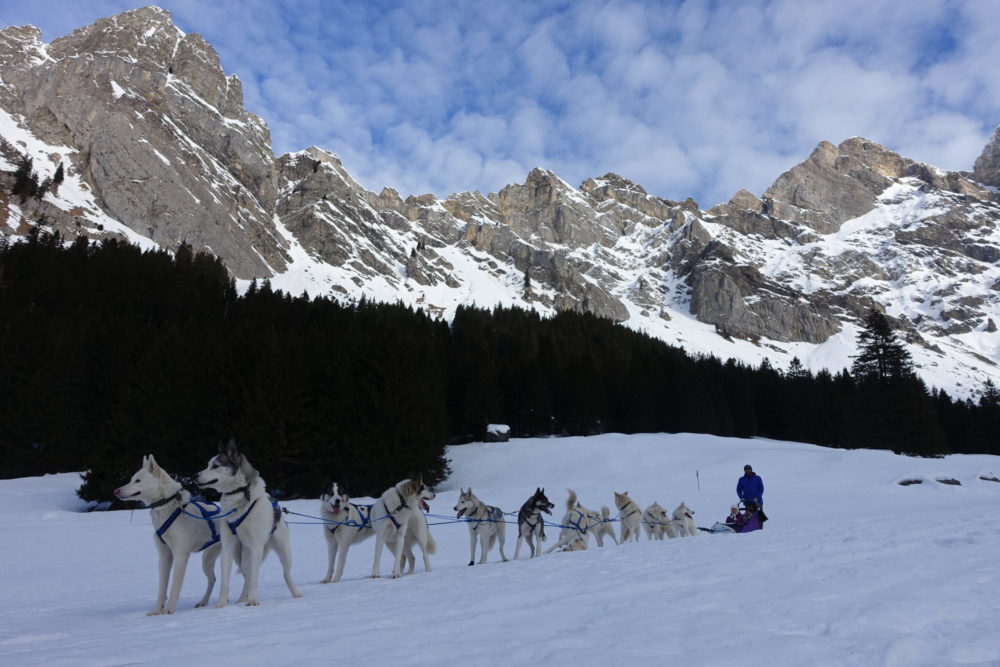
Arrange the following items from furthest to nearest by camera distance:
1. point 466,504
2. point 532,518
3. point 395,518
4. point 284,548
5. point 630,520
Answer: point 630,520 < point 532,518 < point 466,504 < point 395,518 < point 284,548

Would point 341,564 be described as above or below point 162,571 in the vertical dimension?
below

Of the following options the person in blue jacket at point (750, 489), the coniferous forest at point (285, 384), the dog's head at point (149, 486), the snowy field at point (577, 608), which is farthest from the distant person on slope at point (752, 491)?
the coniferous forest at point (285, 384)

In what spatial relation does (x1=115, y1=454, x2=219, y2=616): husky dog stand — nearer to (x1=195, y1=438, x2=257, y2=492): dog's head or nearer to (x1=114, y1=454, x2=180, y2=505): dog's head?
(x1=114, y1=454, x2=180, y2=505): dog's head

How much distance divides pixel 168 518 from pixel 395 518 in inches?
155

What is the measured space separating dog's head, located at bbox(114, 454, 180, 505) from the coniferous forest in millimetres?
20703

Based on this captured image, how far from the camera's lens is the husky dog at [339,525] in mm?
10414

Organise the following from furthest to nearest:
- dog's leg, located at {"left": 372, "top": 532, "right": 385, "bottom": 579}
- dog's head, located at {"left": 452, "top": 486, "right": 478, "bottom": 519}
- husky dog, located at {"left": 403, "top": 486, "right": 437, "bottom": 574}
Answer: dog's head, located at {"left": 452, "top": 486, "right": 478, "bottom": 519} → husky dog, located at {"left": 403, "top": 486, "right": 437, "bottom": 574} → dog's leg, located at {"left": 372, "top": 532, "right": 385, "bottom": 579}

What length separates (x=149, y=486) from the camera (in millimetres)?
7352

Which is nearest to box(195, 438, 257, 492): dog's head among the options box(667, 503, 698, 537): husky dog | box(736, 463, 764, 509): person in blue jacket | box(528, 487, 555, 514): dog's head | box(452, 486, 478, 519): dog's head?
box(452, 486, 478, 519): dog's head

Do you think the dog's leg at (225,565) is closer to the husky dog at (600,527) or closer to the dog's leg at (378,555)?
the dog's leg at (378,555)

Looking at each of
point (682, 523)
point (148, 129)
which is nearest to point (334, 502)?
point (682, 523)

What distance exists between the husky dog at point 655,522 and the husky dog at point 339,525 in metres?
9.55

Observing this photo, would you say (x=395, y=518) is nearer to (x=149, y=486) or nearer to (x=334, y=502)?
(x=334, y=502)

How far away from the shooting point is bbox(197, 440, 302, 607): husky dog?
24.4 ft
